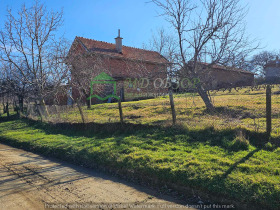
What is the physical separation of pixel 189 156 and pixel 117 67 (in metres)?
19.6

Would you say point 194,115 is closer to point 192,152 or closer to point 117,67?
point 192,152

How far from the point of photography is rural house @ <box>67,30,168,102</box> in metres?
11.1

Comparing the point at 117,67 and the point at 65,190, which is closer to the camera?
the point at 65,190

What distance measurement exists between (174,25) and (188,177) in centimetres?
753

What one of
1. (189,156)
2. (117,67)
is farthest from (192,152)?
(117,67)

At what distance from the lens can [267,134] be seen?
5645 mm

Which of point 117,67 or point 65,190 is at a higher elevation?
point 117,67

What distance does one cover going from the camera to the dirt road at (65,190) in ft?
13.1

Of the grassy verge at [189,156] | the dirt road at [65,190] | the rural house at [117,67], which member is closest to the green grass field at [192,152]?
the grassy verge at [189,156]

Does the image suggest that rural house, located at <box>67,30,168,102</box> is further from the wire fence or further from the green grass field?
the green grass field

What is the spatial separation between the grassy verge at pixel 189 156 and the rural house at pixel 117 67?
3.61 metres

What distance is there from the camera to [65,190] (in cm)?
456

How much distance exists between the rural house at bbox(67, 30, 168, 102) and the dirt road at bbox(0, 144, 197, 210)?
19.4 feet

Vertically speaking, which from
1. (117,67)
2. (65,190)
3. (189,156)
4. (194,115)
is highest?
(117,67)
